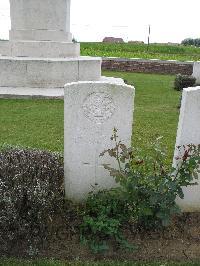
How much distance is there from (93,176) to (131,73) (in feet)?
44.6

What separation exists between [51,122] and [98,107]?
3399 mm

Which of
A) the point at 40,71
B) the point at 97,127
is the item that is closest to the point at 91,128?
the point at 97,127

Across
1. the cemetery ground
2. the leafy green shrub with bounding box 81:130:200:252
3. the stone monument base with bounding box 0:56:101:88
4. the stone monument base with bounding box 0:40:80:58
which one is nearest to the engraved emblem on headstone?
the leafy green shrub with bounding box 81:130:200:252

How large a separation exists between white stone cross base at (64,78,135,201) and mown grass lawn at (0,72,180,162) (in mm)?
1573

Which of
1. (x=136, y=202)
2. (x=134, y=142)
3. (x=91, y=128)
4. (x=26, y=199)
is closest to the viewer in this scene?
(x=26, y=199)

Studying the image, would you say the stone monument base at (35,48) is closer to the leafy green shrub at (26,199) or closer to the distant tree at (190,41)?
the leafy green shrub at (26,199)

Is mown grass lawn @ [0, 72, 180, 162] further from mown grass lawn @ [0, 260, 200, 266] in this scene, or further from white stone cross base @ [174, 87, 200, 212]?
mown grass lawn @ [0, 260, 200, 266]

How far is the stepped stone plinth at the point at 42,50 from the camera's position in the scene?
9406mm

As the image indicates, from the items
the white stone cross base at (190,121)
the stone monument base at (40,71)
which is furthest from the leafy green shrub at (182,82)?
the white stone cross base at (190,121)

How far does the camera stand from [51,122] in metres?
6.96

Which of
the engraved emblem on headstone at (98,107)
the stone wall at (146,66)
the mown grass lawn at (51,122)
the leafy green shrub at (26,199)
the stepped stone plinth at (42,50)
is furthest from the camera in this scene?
the stone wall at (146,66)

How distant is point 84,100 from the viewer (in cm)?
366

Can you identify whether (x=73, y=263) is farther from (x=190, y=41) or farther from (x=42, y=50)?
(x=190, y=41)

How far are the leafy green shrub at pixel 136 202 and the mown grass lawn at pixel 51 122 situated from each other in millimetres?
1929
